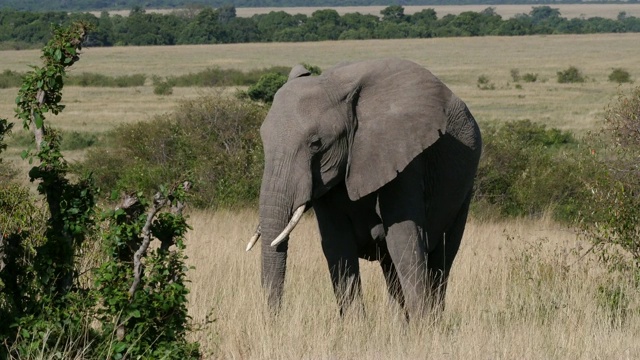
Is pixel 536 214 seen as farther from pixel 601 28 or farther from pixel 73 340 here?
pixel 601 28

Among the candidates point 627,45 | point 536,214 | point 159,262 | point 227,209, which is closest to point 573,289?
point 159,262

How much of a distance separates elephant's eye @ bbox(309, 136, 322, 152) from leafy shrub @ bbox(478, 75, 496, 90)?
44703 millimetres

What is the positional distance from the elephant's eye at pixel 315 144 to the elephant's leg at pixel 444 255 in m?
1.31

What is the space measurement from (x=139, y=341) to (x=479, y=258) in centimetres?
450

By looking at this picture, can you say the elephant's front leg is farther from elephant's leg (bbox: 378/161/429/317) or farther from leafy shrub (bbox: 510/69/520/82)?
leafy shrub (bbox: 510/69/520/82)

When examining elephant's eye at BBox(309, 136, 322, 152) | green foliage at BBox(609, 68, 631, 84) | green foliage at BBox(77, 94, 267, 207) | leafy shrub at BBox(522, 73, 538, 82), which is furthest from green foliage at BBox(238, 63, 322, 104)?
Result: leafy shrub at BBox(522, 73, 538, 82)

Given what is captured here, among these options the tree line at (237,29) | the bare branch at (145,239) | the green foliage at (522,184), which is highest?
the bare branch at (145,239)

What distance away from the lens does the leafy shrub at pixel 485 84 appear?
50906 mm

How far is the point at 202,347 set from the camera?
6.16 meters

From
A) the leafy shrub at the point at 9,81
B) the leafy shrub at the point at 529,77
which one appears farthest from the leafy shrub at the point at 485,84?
the leafy shrub at the point at 9,81

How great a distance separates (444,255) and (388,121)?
111 cm

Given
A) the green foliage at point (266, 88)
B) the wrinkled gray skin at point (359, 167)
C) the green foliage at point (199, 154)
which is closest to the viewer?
the wrinkled gray skin at point (359, 167)

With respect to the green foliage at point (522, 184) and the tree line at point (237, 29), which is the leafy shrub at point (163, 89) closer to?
the green foliage at point (522, 184)

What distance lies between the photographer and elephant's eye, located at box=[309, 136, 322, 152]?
660 centimetres
